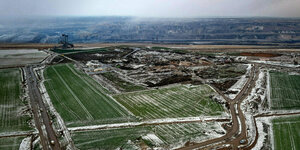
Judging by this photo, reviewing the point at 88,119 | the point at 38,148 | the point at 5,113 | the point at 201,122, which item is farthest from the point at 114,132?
the point at 5,113

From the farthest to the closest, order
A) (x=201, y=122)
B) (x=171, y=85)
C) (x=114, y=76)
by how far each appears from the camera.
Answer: (x=114, y=76), (x=171, y=85), (x=201, y=122)

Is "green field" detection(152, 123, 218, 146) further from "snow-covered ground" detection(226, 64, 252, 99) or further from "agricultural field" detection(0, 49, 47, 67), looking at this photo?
"agricultural field" detection(0, 49, 47, 67)

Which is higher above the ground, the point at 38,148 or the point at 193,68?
the point at 193,68

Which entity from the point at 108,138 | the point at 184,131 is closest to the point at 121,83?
the point at 108,138

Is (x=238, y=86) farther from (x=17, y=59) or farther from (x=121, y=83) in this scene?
(x=17, y=59)

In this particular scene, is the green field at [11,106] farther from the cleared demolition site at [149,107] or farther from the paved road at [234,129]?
the paved road at [234,129]

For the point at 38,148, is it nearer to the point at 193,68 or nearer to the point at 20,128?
the point at 20,128
